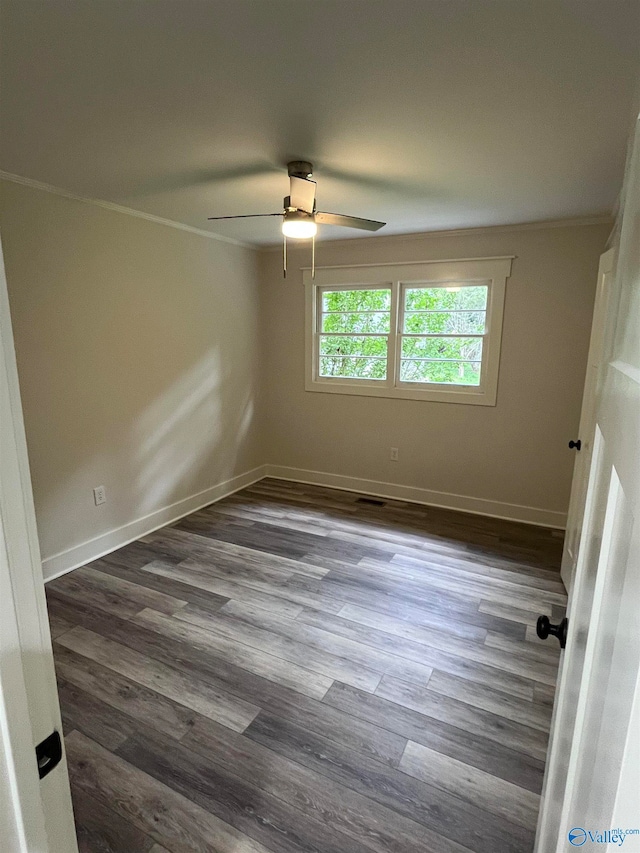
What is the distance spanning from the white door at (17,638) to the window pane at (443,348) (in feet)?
12.2

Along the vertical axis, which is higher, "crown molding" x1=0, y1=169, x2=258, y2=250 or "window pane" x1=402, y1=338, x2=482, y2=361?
"crown molding" x1=0, y1=169, x2=258, y2=250

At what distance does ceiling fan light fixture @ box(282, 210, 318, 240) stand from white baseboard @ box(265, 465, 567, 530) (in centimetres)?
270

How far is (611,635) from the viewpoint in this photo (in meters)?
0.49

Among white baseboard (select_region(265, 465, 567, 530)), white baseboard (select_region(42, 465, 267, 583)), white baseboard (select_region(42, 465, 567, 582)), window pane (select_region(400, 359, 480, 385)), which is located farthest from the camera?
window pane (select_region(400, 359, 480, 385))

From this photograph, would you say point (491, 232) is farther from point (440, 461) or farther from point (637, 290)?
point (637, 290)

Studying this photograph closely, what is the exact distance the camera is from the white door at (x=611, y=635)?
1.20 feet

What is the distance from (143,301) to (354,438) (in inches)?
89.1

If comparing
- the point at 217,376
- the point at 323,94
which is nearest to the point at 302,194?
the point at 323,94

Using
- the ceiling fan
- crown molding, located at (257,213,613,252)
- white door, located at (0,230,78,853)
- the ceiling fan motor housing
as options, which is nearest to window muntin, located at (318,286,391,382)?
crown molding, located at (257,213,613,252)

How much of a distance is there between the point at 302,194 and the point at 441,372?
2269 millimetres

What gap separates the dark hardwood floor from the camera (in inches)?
58.9

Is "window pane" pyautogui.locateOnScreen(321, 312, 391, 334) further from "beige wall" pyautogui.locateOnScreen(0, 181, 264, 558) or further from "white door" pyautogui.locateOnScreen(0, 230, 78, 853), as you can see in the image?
"white door" pyautogui.locateOnScreen(0, 230, 78, 853)

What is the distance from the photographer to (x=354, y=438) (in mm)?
4449

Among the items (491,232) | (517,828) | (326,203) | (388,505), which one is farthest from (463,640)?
(491,232)
